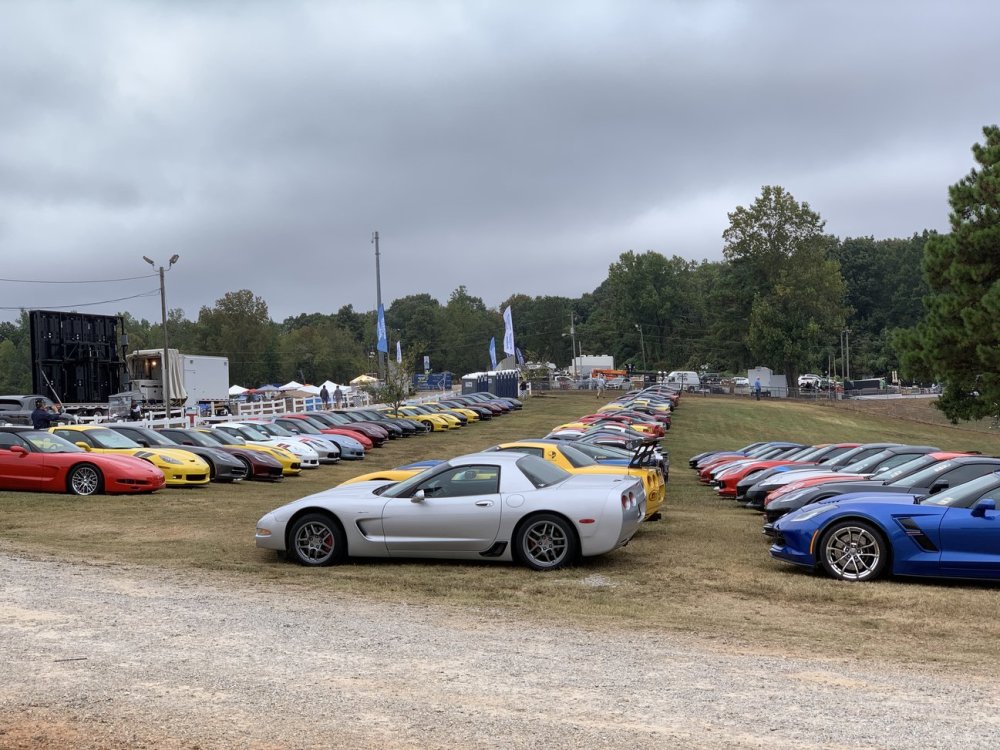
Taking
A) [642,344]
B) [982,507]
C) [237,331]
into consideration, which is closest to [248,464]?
[982,507]

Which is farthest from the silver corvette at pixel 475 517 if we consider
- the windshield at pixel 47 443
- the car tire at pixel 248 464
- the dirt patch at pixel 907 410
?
the dirt patch at pixel 907 410

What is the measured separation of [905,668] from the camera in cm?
632

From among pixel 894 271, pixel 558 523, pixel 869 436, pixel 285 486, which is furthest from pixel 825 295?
pixel 558 523

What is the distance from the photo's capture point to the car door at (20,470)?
57.0 feet

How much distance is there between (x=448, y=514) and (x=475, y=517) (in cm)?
30

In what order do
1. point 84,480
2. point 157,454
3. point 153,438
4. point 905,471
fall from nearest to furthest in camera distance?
point 905,471, point 84,480, point 157,454, point 153,438

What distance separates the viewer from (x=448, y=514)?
10.4 m

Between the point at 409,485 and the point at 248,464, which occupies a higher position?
the point at 409,485

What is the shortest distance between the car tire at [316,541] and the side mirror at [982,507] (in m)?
6.39

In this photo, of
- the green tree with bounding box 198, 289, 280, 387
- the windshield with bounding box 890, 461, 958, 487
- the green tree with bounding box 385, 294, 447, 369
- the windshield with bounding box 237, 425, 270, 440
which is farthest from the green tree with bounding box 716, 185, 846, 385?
the windshield with bounding box 890, 461, 958, 487

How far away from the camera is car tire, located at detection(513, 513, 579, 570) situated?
33.3 feet

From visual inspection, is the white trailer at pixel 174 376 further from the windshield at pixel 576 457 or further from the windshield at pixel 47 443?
the windshield at pixel 576 457

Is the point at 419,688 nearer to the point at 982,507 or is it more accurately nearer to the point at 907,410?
Result: the point at 982,507

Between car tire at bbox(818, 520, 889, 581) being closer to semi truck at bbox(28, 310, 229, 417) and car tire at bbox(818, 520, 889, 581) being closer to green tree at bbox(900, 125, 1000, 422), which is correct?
green tree at bbox(900, 125, 1000, 422)
